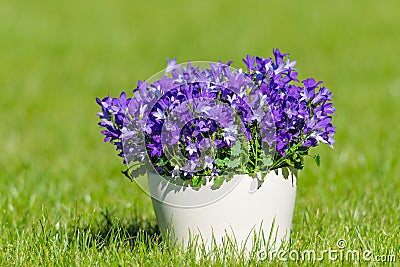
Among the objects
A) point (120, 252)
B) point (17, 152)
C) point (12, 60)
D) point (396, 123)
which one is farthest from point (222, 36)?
point (120, 252)

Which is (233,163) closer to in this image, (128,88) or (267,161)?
(267,161)

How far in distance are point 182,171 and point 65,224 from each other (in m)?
1.06

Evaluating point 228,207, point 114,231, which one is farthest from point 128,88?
point 228,207

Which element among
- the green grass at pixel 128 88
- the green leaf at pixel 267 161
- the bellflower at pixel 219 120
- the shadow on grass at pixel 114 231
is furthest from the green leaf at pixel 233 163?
the shadow on grass at pixel 114 231

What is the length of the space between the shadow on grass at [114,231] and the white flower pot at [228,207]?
0.30m

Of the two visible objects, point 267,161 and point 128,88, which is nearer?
point 267,161

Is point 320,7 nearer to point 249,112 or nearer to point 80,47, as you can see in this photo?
point 80,47

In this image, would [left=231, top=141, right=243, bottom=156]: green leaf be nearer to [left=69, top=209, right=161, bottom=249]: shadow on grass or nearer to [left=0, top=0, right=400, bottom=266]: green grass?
[left=0, top=0, right=400, bottom=266]: green grass

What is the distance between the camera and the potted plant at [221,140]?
3.00 metres
